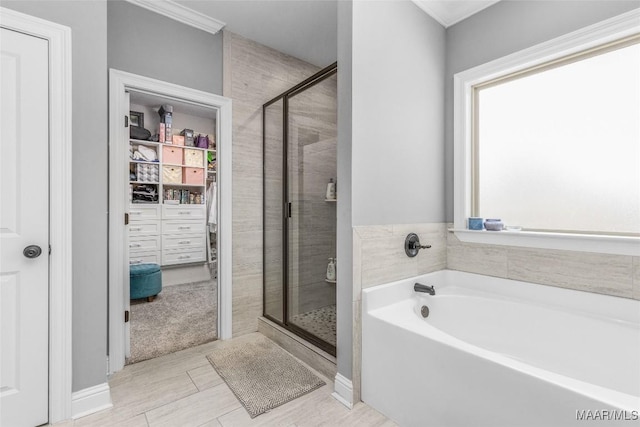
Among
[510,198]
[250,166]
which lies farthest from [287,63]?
[510,198]

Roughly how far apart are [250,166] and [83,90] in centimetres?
130

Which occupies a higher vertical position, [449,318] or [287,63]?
[287,63]

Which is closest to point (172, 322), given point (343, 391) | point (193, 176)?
point (343, 391)

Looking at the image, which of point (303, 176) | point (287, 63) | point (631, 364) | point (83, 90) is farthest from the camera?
point (287, 63)

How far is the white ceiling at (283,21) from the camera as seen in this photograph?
2248 mm

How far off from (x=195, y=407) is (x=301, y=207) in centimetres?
157

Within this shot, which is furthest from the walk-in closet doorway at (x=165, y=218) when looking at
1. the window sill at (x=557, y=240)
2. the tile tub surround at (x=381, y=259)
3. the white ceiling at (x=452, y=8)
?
the window sill at (x=557, y=240)

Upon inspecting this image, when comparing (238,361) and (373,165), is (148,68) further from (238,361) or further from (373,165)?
(238,361)

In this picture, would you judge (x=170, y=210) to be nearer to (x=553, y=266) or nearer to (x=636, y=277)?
(x=553, y=266)

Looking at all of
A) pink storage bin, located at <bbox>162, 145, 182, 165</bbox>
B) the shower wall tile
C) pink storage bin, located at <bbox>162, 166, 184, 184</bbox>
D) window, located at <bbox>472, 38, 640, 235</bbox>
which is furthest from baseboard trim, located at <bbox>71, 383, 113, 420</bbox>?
pink storage bin, located at <bbox>162, 145, 182, 165</bbox>

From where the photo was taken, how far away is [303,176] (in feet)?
8.40

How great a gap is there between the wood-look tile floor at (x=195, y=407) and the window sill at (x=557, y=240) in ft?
4.55

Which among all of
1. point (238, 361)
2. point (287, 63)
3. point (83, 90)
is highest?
point (287, 63)

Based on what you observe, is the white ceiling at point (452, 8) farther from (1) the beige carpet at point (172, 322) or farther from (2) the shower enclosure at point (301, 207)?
(1) the beige carpet at point (172, 322)
